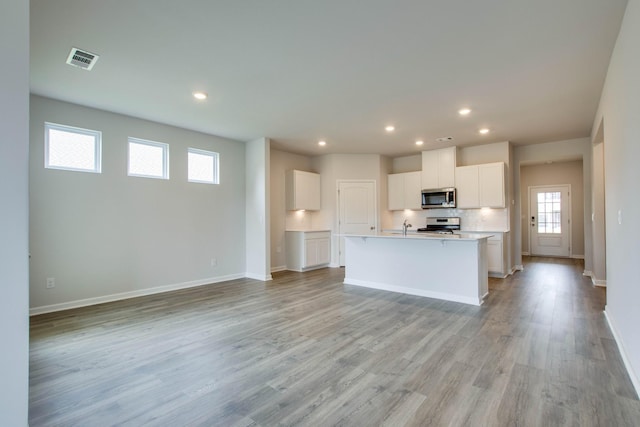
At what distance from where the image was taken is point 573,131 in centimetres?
567

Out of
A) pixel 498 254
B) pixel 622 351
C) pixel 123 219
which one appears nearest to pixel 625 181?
pixel 622 351

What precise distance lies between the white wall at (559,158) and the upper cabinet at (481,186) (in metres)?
→ 0.97

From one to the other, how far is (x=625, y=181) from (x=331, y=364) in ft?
9.05

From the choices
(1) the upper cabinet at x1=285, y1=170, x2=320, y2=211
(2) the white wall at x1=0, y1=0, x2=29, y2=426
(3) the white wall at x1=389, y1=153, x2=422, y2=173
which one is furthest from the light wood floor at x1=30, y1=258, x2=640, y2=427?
(3) the white wall at x1=389, y1=153, x2=422, y2=173

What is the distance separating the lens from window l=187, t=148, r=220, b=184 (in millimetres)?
5641

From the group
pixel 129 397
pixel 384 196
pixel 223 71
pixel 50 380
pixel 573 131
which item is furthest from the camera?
pixel 384 196

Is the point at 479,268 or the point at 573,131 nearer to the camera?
the point at 479,268

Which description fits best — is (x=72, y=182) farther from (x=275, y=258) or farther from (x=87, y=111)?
(x=275, y=258)

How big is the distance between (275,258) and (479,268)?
13.5ft

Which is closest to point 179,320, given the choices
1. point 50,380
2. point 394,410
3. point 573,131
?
point 50,380

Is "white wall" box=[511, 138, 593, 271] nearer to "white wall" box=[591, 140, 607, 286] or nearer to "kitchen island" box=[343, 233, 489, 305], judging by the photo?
"white wall" box=[591, 140, 607, 286]

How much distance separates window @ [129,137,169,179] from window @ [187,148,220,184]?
0.42m

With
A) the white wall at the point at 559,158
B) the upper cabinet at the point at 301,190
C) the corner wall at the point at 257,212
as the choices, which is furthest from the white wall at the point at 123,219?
the white wall at the point at 559,158

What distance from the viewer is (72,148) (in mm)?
4320
